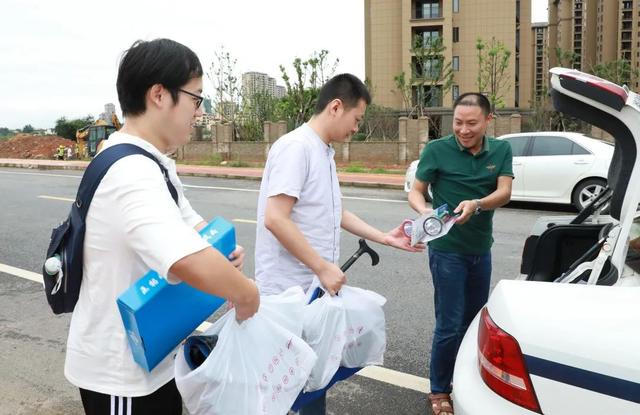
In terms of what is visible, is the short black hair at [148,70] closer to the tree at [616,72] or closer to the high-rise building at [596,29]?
the tree at [616,72]

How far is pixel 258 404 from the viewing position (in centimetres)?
156

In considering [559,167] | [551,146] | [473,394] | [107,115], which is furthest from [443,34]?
[473,394]

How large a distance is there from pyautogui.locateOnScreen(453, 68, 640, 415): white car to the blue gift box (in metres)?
0.87

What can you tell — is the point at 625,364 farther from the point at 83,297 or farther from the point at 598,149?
the point at 598,149

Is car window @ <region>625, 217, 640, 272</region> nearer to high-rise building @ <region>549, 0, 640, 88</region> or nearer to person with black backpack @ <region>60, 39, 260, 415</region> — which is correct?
person with black backpack @ <region>60, 39, 260, 415</region>

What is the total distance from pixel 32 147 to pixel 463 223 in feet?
133

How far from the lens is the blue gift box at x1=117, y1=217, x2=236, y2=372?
1.29 m

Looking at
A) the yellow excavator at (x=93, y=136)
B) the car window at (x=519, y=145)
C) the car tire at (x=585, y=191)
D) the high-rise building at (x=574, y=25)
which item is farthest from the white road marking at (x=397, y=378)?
the high-rise building at (x=574, y=25)

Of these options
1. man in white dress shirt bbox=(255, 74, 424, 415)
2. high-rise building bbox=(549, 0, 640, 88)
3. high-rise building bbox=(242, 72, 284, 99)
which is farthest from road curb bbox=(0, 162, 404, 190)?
high-rise building bbox=(549, 0, 640, 88)

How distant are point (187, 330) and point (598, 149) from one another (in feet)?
31.5

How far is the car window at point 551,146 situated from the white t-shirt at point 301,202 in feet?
28.1

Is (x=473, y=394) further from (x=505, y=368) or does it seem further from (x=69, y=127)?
(x=69, y=127)

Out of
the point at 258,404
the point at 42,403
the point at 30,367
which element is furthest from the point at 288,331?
the point at 30,367

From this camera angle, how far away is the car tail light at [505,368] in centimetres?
156
